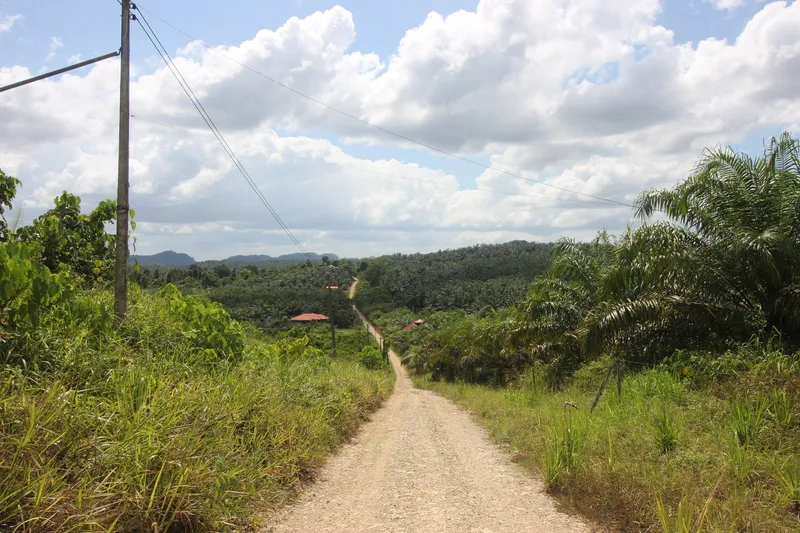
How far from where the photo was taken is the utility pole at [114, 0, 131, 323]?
6.68m

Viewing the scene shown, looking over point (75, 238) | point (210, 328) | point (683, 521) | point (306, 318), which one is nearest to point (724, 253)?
point (683, 521)

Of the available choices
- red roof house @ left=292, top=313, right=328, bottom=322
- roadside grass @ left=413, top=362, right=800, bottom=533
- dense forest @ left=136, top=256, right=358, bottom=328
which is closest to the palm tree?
roadside grass @ left=413, top=362, right=800, bottom=533

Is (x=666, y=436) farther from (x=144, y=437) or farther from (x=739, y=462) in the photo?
(x=144, y=437)

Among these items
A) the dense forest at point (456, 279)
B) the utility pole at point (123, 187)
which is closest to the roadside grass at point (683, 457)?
the utility pole at point (123, 187)

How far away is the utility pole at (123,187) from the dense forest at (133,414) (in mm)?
309

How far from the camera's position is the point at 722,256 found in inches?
417

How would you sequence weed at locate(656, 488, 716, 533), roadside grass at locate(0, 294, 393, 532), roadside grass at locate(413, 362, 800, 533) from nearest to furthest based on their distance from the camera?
roadside grass at locate(0, 294, 393, 532), weed at locate(656, 488, 716, 533), roadside grass at locate(413, 362, 800, 533)

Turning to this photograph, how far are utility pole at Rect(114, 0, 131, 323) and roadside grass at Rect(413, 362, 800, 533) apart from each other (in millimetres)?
5587

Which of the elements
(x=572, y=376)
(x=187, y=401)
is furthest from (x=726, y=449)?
(x=572, y=376)

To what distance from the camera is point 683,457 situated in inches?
223

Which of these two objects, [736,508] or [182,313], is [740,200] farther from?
[182,313]

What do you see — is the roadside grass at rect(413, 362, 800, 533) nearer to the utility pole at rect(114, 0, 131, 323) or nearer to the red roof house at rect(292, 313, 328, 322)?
the utility pole at rect(114, 0, 131, 323)

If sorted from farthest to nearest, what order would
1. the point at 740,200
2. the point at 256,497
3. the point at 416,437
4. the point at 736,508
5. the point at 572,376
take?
the point at 572,376 → the point at 740,200 → the point at 416,437 → the point at 256,497 → the point at 736,508

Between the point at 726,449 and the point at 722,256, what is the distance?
19.7ft
